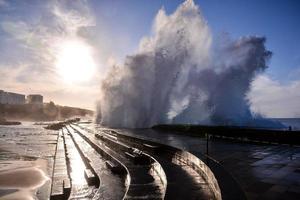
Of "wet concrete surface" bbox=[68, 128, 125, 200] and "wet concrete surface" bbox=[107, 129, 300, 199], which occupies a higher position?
"wet concrete surface" bbox=[107, 129, 300, 199]

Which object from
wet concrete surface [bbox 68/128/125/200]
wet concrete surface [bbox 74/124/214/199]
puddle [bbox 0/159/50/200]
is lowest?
puddle [bbox 0/159/50/200]

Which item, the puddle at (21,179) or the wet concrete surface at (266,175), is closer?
the wet concrete surface at (266,175)

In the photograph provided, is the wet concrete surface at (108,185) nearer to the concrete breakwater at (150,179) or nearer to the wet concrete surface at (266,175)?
the concrete breakwater at (150,179)

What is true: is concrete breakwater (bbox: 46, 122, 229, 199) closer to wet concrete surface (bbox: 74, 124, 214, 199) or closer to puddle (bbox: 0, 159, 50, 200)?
wet concrete surface (bbox: 74, 124, 214, 199)

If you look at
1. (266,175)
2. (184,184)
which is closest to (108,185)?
(184,184)

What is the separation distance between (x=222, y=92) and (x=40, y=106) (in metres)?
165

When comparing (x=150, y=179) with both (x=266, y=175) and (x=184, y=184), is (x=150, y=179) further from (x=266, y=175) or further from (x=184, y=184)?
(x=266, y=175)

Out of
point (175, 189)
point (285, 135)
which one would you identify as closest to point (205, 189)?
point (175, 189)

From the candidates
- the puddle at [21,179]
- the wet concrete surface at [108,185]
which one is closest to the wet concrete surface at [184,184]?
the wet concrete surface at [108,185]

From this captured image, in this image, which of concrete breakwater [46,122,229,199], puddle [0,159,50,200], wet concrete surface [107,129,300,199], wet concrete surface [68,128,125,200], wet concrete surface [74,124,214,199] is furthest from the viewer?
puddle [0,159,50,200]

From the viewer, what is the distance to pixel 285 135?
52.5 ft

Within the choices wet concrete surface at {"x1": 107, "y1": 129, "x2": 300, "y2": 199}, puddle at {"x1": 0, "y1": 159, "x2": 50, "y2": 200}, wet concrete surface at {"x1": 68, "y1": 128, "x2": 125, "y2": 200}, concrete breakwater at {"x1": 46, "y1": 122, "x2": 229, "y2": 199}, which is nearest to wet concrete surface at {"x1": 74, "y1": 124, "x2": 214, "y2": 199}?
concrete breakwater at {"x1": 46, "y1": 122, "x2": 229, "y2": 199}

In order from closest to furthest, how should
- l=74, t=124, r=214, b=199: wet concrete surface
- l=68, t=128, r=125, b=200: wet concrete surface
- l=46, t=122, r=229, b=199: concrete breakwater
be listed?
l=74, t=124, r=214, b=199: wet concrete surface → l=46, t=122, r=229, b=199: concrete breakwater → l=68, t=128, r=125, b=200: wet concrete surface

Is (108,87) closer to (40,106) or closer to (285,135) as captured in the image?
(285,135)
